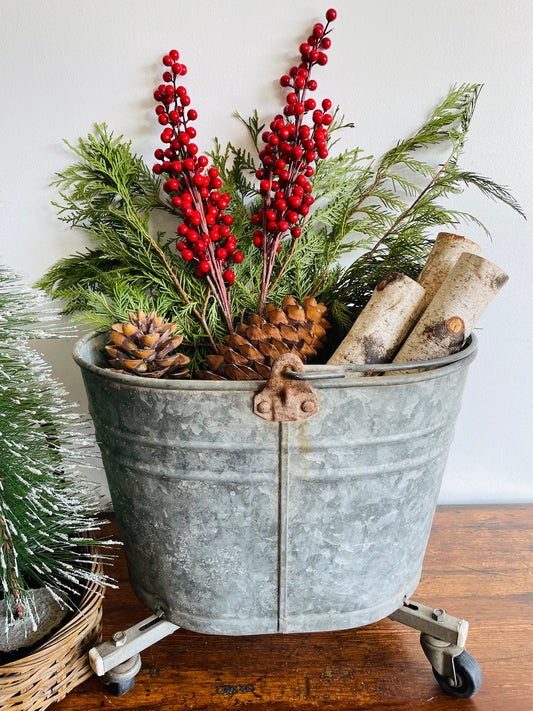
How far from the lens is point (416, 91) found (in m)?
Result: 1.03

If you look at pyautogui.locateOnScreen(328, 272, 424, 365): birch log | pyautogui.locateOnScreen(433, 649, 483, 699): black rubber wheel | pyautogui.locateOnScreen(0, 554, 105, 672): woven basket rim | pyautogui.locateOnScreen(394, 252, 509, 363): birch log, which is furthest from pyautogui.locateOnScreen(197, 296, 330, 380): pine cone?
pyautogui.locateOnScreen(433, 649, 483, 699): black rubber wheel

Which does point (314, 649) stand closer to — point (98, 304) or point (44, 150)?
point (98, 304)

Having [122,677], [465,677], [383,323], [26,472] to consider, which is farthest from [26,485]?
[465,677]

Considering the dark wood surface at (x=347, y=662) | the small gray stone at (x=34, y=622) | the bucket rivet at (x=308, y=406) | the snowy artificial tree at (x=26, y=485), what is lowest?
the dark wood surface at (x=347, y=662)

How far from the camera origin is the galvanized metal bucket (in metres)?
0.73

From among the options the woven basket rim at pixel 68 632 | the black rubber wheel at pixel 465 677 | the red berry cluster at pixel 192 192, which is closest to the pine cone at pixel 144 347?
the red berry cluster at pixel 192 192

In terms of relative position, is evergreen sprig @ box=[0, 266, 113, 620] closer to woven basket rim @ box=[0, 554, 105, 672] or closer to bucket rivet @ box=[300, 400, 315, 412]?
woven basket rim @ box=[0, 554, 105, 672]

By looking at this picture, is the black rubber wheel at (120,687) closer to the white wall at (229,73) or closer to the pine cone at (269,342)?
the pine cone at (269,342)

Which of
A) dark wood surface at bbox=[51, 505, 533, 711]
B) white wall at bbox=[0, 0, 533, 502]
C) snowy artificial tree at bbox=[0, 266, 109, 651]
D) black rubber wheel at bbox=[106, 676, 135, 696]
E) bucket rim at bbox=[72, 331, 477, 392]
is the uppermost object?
white wall at bbox=[0, 0, 533, 502]

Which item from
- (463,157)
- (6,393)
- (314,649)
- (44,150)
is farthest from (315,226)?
(314,649)

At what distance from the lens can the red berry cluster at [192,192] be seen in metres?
0.92

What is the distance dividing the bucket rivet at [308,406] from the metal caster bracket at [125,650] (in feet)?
1.35

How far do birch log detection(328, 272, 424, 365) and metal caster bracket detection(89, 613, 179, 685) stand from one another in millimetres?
476

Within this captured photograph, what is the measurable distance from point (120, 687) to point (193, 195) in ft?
2.46
